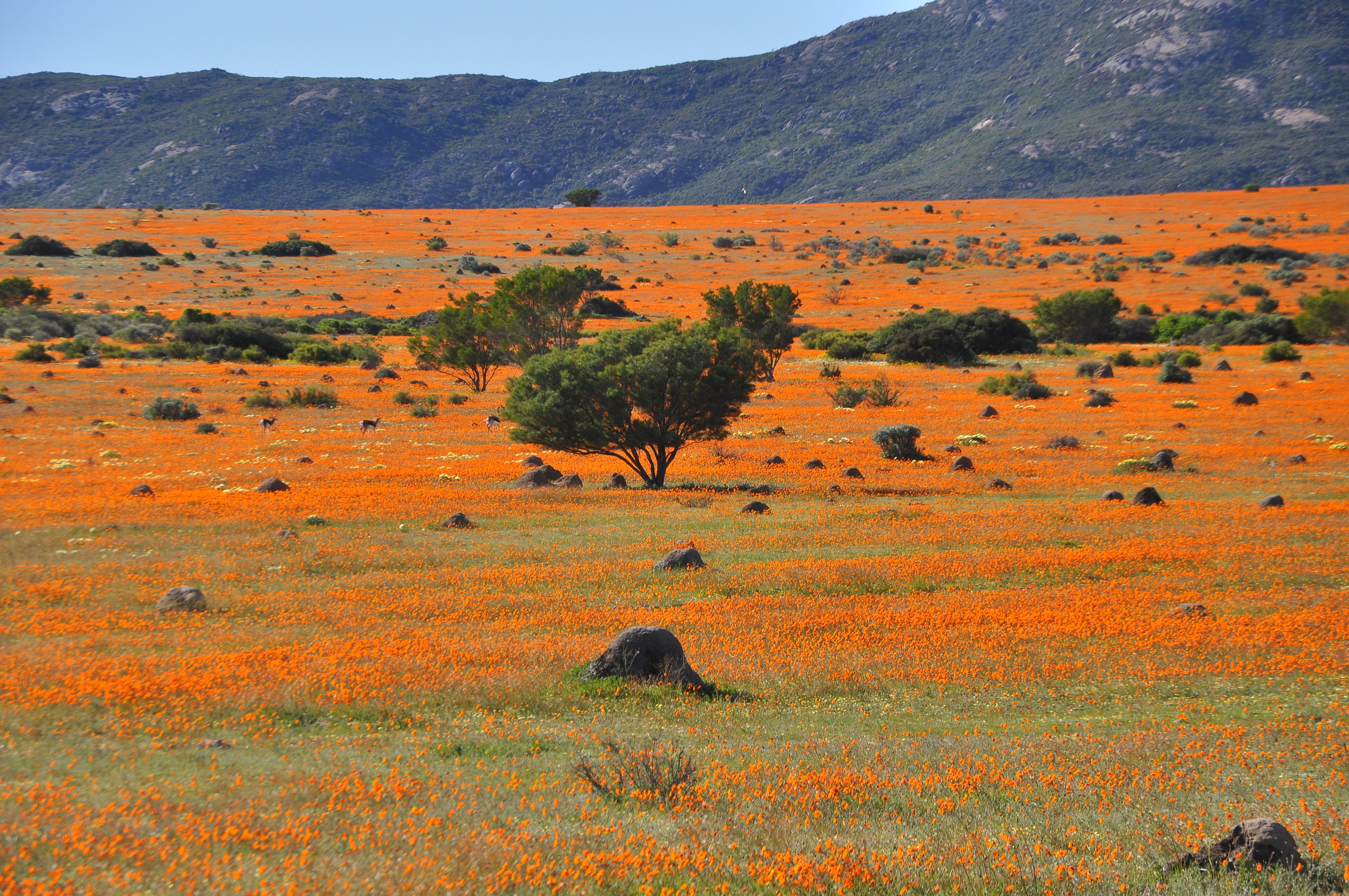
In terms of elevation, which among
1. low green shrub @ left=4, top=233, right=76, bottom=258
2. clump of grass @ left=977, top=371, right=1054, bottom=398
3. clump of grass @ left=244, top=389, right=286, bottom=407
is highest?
low green shrub @ left=4, top=233, right=76, bottom=258

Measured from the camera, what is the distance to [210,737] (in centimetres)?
845

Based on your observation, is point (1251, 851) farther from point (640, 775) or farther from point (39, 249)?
point (39, 249)

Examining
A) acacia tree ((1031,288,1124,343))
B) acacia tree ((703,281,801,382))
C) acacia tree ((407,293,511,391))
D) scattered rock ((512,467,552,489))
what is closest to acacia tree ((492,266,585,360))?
acacia tree ((407,293,511,391))

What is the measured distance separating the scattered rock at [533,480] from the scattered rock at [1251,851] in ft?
69.1

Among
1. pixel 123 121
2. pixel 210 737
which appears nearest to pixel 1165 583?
pixel 210 737

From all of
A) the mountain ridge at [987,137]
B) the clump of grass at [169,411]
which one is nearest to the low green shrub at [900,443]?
the clump of grass at [169,411]

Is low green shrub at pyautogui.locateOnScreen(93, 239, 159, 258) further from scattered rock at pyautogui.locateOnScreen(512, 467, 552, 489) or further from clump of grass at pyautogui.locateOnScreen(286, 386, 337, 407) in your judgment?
scattered rock at pyautogui.locateOnScreen(512, 467, 552, 489)

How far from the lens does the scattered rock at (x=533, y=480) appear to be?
25781mm

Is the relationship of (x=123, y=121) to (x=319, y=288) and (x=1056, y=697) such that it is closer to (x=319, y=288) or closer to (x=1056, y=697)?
(x=319, y=288)

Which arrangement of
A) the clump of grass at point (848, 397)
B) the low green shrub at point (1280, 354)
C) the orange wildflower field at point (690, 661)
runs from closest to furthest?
the orange wildflower field at point (690, 661) < the clump of grass at point (848, 397) < the low green shrub at point (1280, 354)

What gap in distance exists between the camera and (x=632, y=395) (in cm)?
2680

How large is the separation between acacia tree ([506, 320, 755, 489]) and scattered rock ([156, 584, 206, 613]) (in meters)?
13.4

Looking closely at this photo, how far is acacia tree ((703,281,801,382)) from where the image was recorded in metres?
51.2

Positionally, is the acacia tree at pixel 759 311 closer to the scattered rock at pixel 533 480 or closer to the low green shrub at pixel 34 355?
the scattered rock at pixel 533 480
